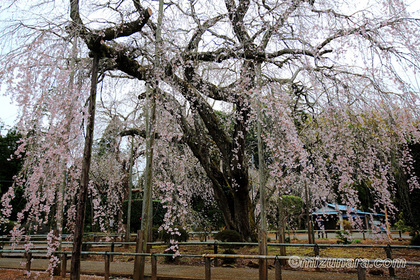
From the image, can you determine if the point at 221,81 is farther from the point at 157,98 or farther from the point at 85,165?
the point at 85,165

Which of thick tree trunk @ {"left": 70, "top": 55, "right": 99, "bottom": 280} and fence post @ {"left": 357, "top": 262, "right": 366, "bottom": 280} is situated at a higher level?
thick tree trunk @ {"left": 70, "top": 55, "right": 99, "bottom": 280}

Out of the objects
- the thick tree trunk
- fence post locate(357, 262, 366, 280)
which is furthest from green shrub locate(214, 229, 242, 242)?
the thick tree trunk

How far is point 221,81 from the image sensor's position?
884 cm

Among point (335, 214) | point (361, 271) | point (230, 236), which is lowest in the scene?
point (230, 236)

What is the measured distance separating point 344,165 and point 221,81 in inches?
177

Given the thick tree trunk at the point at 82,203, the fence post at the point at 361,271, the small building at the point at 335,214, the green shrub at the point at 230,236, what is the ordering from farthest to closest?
1. the small building at the point at 335,214
2. the green shrub at the point at 230,236
3. the thick tree trunk at the point at 82,203
4. the fence post at the point at 361,271

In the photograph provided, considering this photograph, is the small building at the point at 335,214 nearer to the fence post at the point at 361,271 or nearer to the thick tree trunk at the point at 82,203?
the fence post at the point at 361,271

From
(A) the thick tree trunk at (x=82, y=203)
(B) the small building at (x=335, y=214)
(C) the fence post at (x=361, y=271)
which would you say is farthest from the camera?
(B) the small building at (x=335, y=214)

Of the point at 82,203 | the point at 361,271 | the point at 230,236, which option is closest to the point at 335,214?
the point at 230,236

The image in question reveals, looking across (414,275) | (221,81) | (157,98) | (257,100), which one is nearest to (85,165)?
(157,98)

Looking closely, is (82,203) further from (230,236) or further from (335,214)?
(335,214)

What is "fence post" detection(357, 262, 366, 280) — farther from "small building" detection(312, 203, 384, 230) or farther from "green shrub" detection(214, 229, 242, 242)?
"green shrub" detection(214, 229, 242, 242)

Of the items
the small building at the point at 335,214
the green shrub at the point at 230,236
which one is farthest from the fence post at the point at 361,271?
the green shrub at the point at 230,236

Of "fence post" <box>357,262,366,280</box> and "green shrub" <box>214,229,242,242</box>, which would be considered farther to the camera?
"green shrub" <box>214,229,242,242</box>
